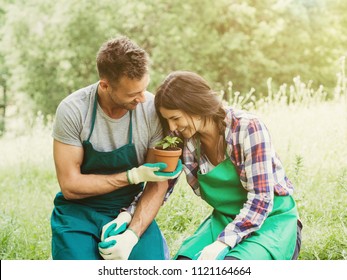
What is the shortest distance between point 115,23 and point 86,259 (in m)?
5.36

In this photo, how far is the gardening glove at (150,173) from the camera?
191 cm

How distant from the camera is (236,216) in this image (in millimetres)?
1866

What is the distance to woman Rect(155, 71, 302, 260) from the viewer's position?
1816 millimetres

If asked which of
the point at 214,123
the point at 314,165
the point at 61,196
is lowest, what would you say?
the point at 314,165

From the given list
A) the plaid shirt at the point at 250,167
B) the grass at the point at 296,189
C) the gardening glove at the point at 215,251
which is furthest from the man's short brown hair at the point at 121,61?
the grass at the point at 296,189

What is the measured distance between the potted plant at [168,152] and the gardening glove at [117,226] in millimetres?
283

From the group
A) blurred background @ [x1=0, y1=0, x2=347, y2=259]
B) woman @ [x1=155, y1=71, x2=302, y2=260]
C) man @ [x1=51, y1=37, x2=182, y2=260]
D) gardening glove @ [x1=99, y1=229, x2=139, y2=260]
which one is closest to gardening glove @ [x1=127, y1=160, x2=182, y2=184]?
man @ [x1=51, y1=37, x2=182, y2=260]

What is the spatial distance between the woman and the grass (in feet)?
1.88

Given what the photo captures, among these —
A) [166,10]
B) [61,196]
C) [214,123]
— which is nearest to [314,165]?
[214,123]

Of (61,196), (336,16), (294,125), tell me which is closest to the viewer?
(61,196)

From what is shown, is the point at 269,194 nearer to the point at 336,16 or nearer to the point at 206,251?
the point at 206,251

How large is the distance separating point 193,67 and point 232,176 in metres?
4.99

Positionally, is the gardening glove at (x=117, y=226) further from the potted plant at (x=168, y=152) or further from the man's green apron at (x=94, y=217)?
the potted plant at (x=168, y=152)

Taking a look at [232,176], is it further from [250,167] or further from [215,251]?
[215,251]
